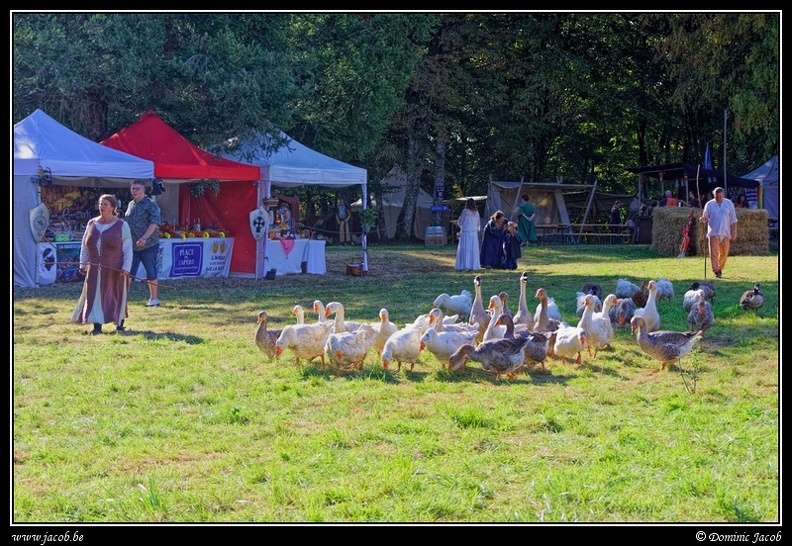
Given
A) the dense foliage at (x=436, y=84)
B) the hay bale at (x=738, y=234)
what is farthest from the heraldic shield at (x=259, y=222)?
the hay bale at (x=738, y=234)

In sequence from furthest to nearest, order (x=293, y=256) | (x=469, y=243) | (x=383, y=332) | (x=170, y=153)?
(x=469, y=243), (x=293, y=256), (x=170, y=153), (x=383, y=332)

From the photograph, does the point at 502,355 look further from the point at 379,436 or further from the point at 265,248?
the point at 265,248

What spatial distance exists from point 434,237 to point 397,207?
446cm

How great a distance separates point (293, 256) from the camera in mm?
20406

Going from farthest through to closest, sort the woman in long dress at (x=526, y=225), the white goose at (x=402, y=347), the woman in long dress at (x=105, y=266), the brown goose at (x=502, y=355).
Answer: the woman in long dress at (x=526, y=225) < the woman in long dress at (x=105, y=266) < the white goose at (x=402, y=347) < the brown goose at (x=502, y=355)

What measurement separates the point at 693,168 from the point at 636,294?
685 inches

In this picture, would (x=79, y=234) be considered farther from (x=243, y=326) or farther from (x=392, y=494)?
(x=392, y=494)

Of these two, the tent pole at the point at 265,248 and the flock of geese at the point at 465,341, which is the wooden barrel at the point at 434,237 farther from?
the flock of geese at the point at 465,341

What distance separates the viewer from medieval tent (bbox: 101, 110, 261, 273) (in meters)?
18.1

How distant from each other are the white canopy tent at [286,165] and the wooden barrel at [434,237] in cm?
1279

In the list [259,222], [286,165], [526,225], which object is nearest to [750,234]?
[526,225]

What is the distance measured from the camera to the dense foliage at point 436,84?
19.2 m

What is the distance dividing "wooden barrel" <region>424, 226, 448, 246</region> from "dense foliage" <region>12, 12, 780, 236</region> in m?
2.51

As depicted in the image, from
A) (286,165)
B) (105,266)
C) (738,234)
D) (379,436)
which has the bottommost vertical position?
(379,436)
